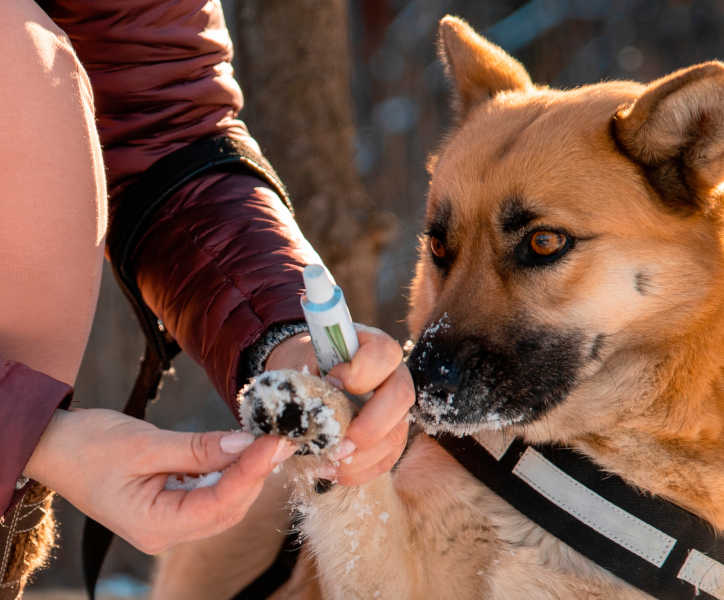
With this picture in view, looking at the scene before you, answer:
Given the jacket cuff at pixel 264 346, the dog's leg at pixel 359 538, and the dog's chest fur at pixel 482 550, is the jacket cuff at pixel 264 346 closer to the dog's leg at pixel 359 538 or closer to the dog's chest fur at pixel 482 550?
the dog's leg at pixel 359 538

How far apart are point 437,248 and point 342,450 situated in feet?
2.78

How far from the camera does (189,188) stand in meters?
1.78

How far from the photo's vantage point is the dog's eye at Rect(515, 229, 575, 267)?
1730mm

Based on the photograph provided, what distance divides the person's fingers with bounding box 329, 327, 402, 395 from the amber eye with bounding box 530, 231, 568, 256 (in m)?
0.58

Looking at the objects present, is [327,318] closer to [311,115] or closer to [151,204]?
[151,204]

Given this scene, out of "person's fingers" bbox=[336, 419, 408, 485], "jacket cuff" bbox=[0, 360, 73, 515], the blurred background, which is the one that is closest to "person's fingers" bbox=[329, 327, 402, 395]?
"person's fingers" bbox=[336, 419, 408, 485]

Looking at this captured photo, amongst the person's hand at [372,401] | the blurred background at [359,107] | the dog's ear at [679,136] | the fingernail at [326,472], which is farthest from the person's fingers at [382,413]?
the blurred background at [359,107]

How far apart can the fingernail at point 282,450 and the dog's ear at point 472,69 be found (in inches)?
54.9

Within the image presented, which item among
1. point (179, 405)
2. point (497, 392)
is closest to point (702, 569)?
point (497, 392)

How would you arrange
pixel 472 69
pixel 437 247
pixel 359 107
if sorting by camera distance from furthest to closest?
pixel 359 107 → pixel 472 69 → pixel 437 247

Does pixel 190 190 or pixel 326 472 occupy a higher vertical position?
pixel 190 190

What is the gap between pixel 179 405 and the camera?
435 cm

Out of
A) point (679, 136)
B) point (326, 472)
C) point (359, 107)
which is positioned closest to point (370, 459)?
point (326, 472)

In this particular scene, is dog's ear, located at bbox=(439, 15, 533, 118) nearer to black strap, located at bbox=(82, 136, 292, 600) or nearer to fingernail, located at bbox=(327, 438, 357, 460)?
black strap, located at bbox=(82, 136, 292, 600)
